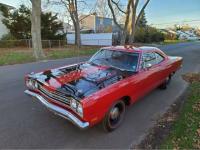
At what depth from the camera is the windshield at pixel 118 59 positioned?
4898mm

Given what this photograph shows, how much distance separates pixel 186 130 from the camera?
398 centimetres

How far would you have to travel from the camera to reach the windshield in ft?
16.1

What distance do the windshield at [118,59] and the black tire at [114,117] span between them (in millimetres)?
1008

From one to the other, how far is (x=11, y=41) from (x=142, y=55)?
21904 mm

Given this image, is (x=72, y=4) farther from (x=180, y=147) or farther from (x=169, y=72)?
(x=180, y=147)

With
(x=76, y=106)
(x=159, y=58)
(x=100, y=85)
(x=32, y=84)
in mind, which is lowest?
(x=76, y=106)

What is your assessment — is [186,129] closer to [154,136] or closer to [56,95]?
[154,136]

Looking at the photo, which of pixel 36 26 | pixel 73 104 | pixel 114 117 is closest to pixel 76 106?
pixel 73 104

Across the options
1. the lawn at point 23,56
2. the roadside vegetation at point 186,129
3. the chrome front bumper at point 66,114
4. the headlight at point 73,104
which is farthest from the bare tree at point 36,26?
the headlight at point 73,104

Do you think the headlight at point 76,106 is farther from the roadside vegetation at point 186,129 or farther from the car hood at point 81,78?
the roadside vegetation at point 186,129

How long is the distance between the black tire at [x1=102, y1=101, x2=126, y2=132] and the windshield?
1008 mm

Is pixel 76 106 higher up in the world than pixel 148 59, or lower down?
lower down

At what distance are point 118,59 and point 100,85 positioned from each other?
1569 mm

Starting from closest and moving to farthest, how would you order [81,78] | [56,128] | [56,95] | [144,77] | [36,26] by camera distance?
[56,95] → [56,128] → [81,78] → [144,77] → [36,26]
